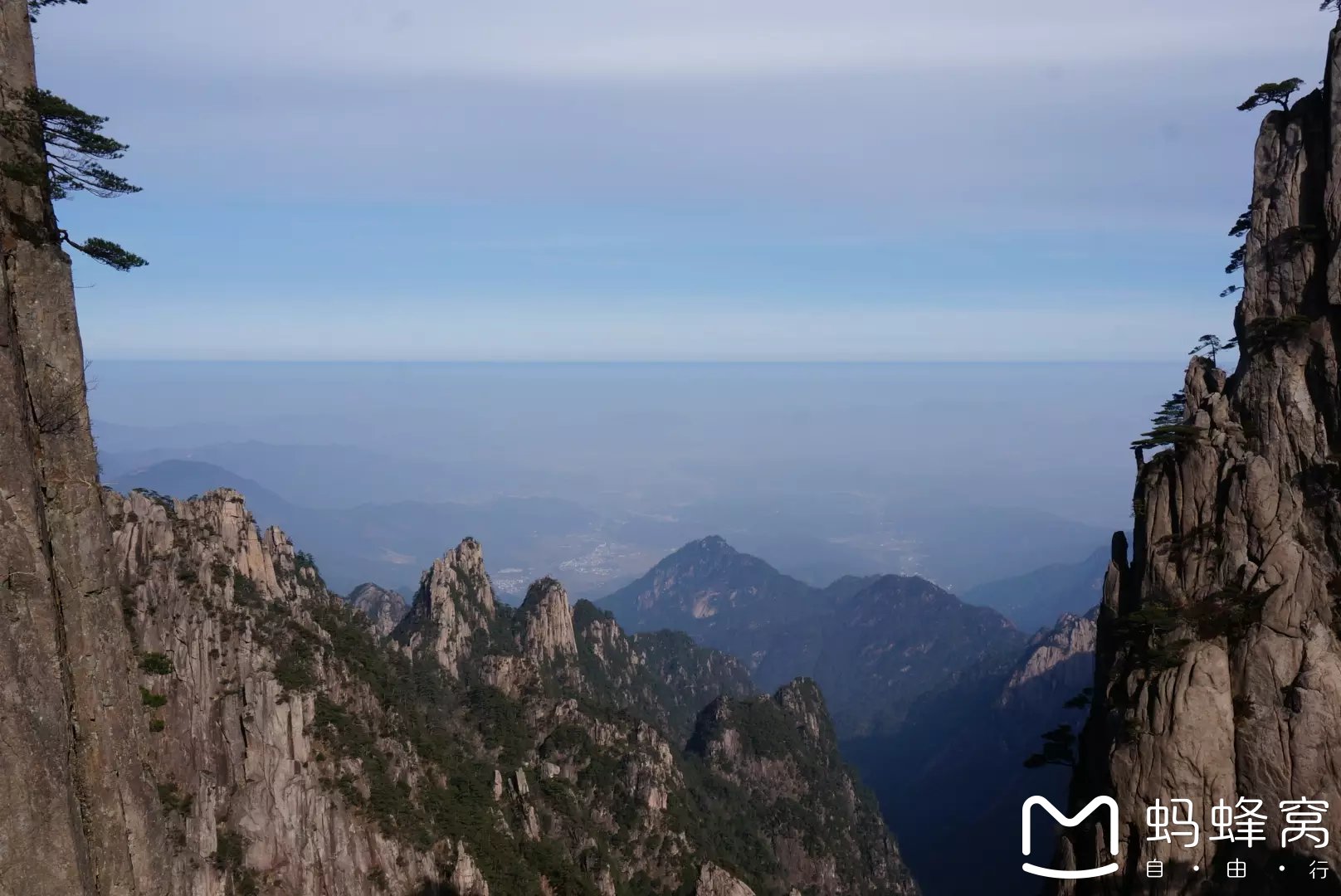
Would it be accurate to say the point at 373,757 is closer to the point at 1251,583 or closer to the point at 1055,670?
the point at 1251,583

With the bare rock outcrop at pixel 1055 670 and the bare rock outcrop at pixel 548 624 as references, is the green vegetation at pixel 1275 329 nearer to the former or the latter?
the bare rock outcrop at pixel 548 624

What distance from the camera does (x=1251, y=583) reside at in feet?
114

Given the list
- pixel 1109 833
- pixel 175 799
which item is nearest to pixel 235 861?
pixel 175 799

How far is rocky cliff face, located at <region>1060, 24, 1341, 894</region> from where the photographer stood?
3225 cm

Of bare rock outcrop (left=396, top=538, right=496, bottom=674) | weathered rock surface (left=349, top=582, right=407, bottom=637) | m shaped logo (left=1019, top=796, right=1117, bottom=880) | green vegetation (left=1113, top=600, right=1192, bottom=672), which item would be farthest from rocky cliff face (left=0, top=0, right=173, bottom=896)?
weathered rock surface (left=349, top=582, right=407, bottom=637)

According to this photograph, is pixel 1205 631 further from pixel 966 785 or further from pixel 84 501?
pixel 966 785

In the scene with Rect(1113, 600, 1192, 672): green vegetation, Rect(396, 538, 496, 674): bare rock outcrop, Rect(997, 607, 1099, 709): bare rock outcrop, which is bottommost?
Rect(997, 607, 1099, 709): bare rock outcrop

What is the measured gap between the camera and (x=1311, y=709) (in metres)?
31.7

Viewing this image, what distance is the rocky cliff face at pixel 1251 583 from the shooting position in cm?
3225

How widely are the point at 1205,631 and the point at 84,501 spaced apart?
117ft

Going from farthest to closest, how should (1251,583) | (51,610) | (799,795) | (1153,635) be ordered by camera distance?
(799,795)
(1153,635)
(1251,583)
(51,610)

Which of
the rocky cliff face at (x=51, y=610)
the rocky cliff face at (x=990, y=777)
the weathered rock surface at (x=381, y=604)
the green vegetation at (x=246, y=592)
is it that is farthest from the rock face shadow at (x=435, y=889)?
the weathered rock surface at (x=381, y=604)

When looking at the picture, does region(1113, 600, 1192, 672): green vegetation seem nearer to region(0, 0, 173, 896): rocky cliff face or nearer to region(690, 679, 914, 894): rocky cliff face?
region(0, 0, 173, 896): rocky cliff face

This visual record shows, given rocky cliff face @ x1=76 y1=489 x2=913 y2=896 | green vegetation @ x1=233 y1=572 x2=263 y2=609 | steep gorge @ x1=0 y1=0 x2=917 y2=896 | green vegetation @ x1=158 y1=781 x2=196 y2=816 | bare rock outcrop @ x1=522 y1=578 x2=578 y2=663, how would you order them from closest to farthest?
steep gorge @ x1=0 y1=0 x2=917 y2=896, green vegetation @ x1=158 y1=781 x2=196 y2=816, rocky cliff face @ x1=76 y1=489 x2=913 y2=896, green vegetation @ x1=233 y1=572 x2=263 y2=609, bare rock outcrop @ x1=522 y1=578 x2=578 y2=663
